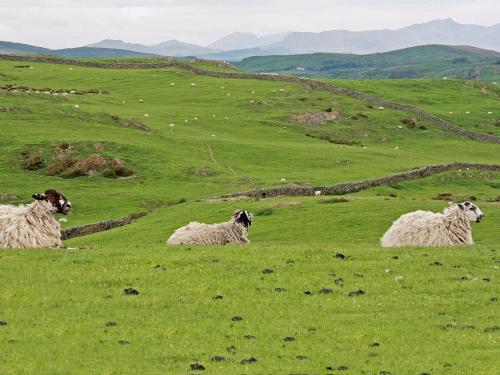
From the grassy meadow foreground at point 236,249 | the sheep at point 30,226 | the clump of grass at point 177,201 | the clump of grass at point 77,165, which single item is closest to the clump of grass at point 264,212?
the grassy meadow foreground at point 236,249

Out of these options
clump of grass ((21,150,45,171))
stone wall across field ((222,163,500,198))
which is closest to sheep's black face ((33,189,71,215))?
stone wall across field ((222,163,500,198))

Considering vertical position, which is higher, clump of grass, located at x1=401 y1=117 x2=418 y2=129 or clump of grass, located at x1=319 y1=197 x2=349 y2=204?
clump of grass, located at x1=401 y1=117 x2=418 y2=129

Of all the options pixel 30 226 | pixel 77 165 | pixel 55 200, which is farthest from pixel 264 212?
pixel 77 165

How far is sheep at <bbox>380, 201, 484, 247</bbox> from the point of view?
32812 millimetres

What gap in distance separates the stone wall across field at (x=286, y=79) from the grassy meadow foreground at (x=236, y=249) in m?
2.94

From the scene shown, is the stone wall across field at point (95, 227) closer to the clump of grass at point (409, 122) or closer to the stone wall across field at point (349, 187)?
the stone wall across field at point (349, 187)

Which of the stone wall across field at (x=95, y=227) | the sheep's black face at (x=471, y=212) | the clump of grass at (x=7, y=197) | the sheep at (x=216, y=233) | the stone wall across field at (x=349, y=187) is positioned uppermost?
the sheep's black face at (x=471, y=212)

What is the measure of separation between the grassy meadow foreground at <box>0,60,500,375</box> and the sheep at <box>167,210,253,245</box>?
1.22m

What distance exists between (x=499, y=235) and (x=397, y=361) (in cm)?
2665

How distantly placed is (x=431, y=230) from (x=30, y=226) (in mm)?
16299

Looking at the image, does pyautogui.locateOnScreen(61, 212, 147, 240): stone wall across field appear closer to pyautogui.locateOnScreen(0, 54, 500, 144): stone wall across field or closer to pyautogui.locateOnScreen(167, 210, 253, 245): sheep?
pyautogui.locateOnScreen(167, 210, 253, 245): sheep

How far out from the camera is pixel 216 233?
112 ft

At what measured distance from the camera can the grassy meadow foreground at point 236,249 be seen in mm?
17766

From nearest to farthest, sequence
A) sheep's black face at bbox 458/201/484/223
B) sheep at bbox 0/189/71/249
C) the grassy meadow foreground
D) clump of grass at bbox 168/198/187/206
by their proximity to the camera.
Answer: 1. the grassy meadow foreground
2. sheep at bbox 0/189/71/249
3. sheep's black face at bbox 458/201/484/223
4. clump of grass at bbox 168/198/187/206
